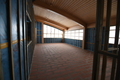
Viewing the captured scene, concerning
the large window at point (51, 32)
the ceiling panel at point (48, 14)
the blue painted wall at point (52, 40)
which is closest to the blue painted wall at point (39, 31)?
the large window at point (51, 32)

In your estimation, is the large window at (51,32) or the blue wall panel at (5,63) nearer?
the blue wall panel at (5,63)

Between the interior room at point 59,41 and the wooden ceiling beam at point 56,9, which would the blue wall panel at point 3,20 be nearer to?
the interior room at point 59,41

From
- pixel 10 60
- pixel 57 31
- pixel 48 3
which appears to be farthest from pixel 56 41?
pixel 10 60

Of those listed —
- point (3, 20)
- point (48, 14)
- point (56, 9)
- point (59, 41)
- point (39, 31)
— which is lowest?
point (59, 41)

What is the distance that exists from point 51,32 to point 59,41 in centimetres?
299

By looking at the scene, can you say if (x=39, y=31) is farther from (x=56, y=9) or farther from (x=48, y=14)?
(x=56, y=9)

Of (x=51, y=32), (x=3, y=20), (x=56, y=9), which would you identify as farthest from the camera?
(x=51, y=32)

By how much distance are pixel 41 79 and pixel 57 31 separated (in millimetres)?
12616

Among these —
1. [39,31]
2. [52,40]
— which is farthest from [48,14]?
[52,40]

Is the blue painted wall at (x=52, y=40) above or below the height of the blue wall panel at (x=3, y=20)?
below

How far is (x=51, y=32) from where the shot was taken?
46.2ft

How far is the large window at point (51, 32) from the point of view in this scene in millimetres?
13627

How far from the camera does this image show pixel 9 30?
2.98 ft

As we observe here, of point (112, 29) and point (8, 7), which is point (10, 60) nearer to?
point (8, 7)
